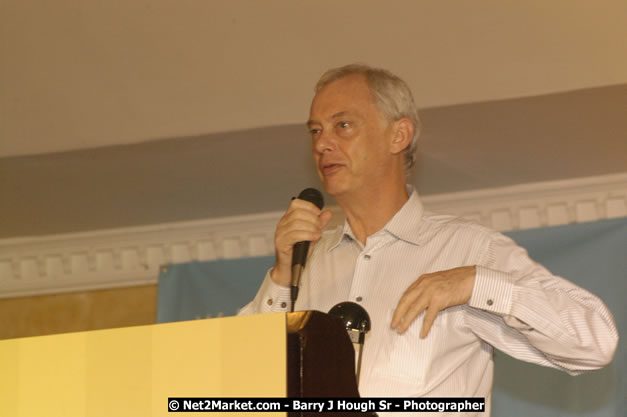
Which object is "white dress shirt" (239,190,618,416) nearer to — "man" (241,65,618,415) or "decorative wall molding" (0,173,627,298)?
"man" (241,65,618,415)

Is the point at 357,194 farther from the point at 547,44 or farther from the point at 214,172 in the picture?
the point at 214,172

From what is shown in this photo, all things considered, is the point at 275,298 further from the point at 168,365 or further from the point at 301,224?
the point at 168,365

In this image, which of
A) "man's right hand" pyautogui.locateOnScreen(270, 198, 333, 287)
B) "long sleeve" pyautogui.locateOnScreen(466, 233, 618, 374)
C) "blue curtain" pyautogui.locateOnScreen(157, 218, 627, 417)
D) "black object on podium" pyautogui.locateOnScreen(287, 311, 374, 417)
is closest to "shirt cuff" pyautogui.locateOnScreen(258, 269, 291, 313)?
"man's right hand" pyautogui.locateOnScreen(270, 198, 333, 287)

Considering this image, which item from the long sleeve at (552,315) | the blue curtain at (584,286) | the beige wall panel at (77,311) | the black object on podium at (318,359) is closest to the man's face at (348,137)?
the long sleeve at (552,315)

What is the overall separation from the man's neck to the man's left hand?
2.02ft

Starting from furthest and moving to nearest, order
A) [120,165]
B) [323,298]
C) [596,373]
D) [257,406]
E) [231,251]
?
[231,251]
[120,165]
[596,373]
[323,298]
[257,406]

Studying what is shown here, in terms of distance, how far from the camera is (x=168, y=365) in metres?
1.03

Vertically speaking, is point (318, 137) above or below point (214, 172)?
below

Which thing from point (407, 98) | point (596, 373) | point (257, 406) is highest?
point (407, 98)

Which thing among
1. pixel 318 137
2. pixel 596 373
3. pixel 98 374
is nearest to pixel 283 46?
pixel 318 137

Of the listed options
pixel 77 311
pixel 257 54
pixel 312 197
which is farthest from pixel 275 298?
pixel 77 311

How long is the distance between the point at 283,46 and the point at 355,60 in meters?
0.26

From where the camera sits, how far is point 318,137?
7.24 feet

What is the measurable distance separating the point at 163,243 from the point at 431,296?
8.82 ft
